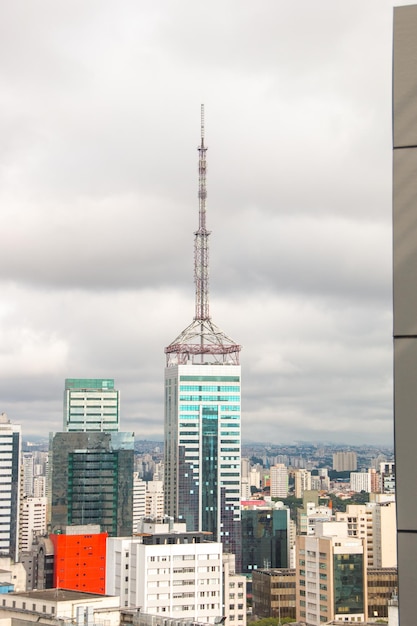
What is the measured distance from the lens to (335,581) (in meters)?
48.3

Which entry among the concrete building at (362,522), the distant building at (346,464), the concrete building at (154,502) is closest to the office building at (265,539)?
the concrete building at (362,522)

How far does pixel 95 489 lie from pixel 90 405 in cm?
2875

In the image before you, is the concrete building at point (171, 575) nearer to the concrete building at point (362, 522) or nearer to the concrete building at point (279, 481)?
→ the concrete building at point (362, 522)

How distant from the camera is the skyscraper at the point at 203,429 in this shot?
8119cm

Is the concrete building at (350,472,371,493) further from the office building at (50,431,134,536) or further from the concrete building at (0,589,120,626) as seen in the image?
the concrete building at (0,589,120,626)

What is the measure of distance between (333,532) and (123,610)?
88.3 feet

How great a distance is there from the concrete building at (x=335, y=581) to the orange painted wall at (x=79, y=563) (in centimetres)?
1683

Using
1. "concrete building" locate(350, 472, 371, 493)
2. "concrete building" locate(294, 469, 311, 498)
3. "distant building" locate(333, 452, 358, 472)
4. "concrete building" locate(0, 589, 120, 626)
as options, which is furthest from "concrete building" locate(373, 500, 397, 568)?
"distant building" locate(333, 452, 358, 472)

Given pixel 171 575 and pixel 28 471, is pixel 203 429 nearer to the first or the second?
pixel 171 575

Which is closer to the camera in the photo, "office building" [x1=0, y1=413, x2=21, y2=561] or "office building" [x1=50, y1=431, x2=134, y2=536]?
"office building" [x1=50, y1=431, x2=134, y2=536]

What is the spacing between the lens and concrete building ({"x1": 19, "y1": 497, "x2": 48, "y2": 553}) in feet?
348

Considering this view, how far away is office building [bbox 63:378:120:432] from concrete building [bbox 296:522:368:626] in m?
64.9

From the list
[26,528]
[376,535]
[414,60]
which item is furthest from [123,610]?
[26,528]

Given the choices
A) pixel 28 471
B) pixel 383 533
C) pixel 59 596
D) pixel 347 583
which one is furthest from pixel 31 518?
pixel 59 596
